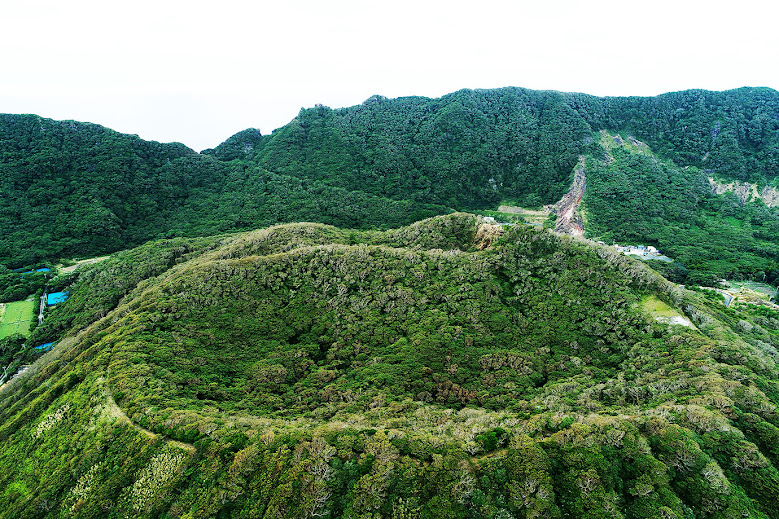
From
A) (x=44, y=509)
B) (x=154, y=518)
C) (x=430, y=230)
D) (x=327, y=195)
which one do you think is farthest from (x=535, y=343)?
(x=327, y=195)

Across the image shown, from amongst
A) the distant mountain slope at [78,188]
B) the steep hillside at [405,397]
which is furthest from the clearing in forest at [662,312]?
the distant mountain slope at [78,188]

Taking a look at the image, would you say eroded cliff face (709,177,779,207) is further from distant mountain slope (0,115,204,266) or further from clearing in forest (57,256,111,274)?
clearing in forest (57,256,111,274)

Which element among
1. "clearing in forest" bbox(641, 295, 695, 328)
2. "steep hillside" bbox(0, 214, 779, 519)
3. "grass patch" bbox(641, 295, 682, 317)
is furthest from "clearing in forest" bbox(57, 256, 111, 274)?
"clearing in forest" bbox(641, 295, 695, 328)

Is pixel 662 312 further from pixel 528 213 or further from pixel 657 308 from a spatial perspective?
pixel 528 213

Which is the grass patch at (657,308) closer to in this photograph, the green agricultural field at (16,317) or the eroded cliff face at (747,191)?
the green agricultural field at (16,317)

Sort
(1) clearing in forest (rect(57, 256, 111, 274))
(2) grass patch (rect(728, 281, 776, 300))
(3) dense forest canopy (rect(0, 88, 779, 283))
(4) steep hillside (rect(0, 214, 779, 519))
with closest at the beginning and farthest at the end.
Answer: (4) steep hillside (rect(0, 214, 779, 519)), (2) grass patch (rect(728, 281, 776, 300)), (1) clearing in forest (rect(57, 256, 111, 274)), (3) dense forest canopy (rect(0, 88, 779, 283))

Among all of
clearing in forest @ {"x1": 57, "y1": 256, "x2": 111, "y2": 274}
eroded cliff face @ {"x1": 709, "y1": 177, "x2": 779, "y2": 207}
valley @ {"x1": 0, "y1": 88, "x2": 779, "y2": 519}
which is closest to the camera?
valley @ {"x1": 0, "y1": 88, "x2": 779, "y2": 519}
